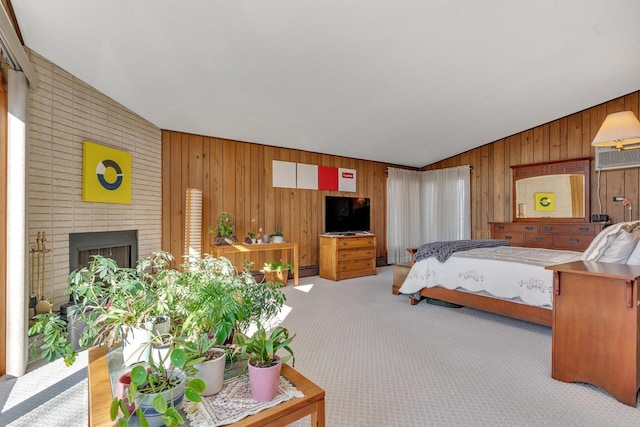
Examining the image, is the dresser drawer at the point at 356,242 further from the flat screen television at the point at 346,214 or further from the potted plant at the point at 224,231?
the potted plant at the point at 224,231

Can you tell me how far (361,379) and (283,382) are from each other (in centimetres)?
114

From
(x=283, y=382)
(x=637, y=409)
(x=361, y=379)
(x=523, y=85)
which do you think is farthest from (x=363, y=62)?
(x=637, y=409)

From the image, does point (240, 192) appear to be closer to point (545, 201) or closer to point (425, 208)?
point (425, 208)

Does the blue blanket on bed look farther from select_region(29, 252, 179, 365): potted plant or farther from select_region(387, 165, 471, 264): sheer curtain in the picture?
select_region(29, 252, 179, 365): potted plant

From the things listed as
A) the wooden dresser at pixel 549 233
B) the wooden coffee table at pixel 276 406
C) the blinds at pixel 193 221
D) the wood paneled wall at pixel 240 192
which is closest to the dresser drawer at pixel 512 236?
the wooden dresser at pixel 549 233

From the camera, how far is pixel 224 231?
4.57m

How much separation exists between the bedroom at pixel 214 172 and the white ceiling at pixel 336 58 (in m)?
0.20

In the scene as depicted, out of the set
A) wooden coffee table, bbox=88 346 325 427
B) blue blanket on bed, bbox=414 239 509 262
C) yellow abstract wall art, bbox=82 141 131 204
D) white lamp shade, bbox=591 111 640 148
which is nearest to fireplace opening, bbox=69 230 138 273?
yellow abstract wall art, bbox=82 141 131 204

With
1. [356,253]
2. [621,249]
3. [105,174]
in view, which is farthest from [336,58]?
[356,253]

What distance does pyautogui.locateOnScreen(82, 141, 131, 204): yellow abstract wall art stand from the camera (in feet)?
10.1

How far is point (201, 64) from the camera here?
2979mm

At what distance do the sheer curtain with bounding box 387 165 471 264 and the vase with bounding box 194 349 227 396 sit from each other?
6047 mm

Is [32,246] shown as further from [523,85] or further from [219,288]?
[523,85]

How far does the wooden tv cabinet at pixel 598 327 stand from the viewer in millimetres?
1831
